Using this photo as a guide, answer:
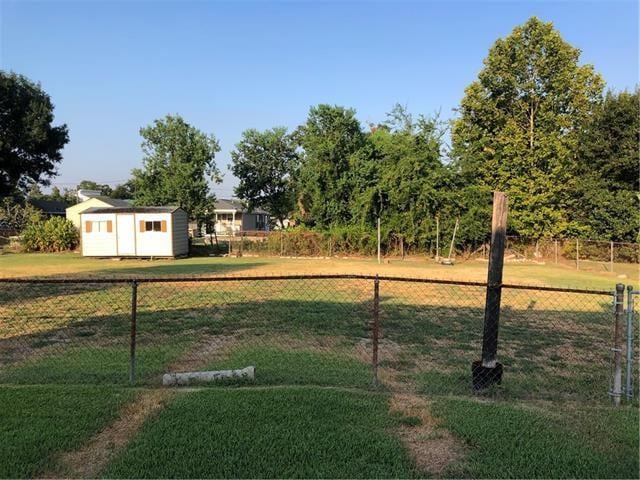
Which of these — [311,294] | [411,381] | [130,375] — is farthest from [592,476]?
[311,294]

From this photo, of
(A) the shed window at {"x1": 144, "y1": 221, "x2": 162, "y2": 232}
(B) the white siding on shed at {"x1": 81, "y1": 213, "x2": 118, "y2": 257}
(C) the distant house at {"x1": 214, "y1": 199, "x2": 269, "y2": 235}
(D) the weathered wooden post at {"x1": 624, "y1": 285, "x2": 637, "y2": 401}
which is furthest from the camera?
(C) the distant house at {"x1": 214, "y1": 199, "x2": 269, "y2": 235}

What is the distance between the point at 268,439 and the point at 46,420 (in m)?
1.64

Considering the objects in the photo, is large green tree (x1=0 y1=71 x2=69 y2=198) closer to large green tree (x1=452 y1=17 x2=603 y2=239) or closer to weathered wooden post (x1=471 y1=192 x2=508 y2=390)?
large green tree (x1=452 y1=17 x2=603 y2=239)

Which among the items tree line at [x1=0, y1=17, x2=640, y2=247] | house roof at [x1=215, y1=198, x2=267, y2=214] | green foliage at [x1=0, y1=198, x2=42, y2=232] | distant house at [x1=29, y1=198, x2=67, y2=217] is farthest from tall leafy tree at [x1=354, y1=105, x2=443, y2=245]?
distant house at [x1=29, y1=198, x2=67, y2=217]

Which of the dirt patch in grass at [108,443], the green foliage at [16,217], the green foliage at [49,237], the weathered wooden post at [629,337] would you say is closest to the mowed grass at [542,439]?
the weathered wooden post at [629,337]

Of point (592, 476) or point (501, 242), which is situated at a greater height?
point (501, 242)

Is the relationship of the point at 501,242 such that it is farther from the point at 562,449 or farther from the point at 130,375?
the point at 130,375

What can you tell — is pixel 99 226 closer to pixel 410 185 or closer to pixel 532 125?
pixel 410 185

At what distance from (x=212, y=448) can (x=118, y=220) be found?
80.6 ft

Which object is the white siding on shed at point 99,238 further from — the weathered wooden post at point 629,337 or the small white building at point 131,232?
the weathered wooden post at point 629,337

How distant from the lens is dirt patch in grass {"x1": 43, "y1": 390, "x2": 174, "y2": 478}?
291 centimetres

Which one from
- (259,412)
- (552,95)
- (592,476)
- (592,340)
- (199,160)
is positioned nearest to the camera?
(592,476)

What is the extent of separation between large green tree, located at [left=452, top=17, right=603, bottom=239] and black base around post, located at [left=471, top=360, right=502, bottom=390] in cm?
2383

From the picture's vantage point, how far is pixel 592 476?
2908 millimetres
